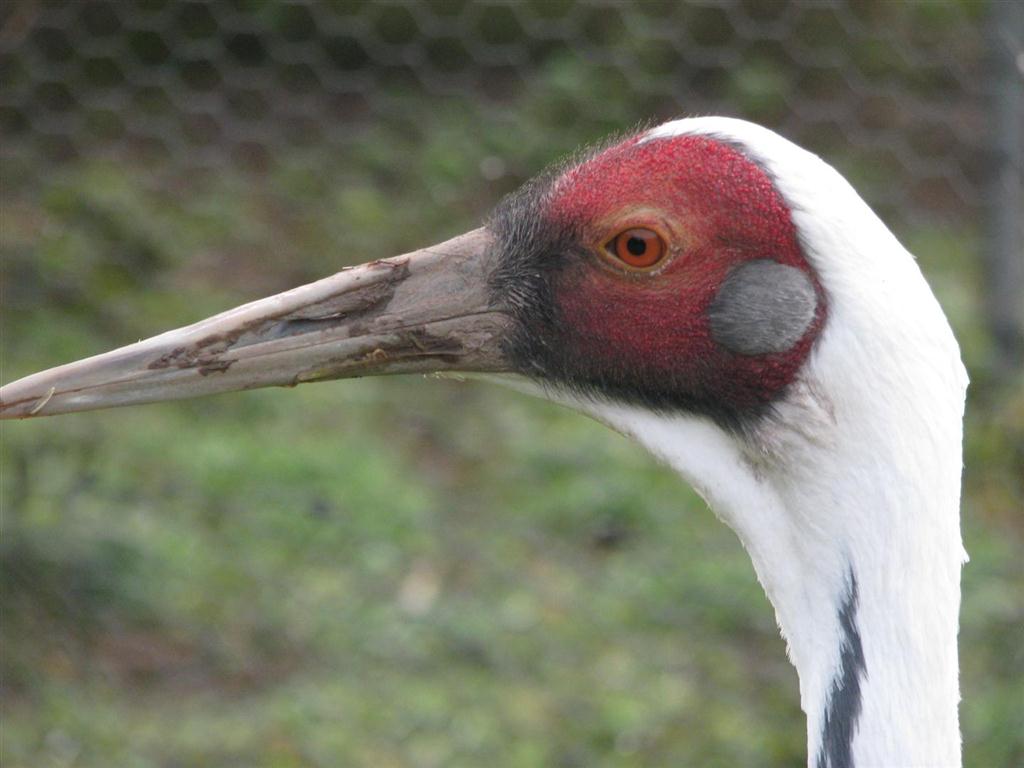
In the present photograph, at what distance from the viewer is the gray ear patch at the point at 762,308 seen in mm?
1978

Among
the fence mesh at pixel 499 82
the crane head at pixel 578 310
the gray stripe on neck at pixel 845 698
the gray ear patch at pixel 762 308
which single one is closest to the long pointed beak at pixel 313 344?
the crane head at pixel 578 310

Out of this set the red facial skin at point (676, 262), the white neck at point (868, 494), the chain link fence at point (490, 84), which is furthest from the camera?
the chain link fence at point (490, 84)

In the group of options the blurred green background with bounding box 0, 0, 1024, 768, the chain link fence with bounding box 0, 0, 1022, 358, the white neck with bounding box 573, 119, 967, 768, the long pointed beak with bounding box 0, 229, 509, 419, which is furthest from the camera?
the chain link fence with bounding box 0, 0, 1022, 358

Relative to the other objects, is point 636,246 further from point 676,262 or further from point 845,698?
point 845,698

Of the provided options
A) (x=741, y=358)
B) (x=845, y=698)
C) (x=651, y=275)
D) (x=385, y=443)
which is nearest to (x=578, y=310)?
(x=651, y=275)

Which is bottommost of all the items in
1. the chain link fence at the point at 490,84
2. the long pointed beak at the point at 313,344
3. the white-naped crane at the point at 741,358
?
the long pointed beak at the point at 313,344

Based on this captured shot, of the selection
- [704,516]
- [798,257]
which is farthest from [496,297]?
[704,516]

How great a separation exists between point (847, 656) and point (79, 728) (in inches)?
105

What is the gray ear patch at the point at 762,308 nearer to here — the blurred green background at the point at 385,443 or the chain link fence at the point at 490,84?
the blurred green background at the point at 385,443

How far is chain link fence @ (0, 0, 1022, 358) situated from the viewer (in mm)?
6277

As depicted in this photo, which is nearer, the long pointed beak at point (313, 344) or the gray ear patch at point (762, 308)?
the gray ear patch at point (762, 308)

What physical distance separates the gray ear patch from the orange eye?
10 centimetres

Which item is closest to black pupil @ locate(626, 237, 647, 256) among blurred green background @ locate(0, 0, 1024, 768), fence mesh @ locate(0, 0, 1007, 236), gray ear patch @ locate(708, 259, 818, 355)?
gray ear patch @ locate(708, 259, 818, 355)

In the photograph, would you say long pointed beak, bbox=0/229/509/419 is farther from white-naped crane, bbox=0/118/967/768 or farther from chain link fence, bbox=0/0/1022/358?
chain link fence, bbox=0/0/1022/358
